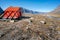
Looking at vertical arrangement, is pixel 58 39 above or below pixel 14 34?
below

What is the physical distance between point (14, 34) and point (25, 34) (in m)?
1.71

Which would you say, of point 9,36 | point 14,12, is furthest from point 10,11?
point 9,36

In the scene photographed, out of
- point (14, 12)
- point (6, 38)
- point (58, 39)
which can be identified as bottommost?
point (58, 39)

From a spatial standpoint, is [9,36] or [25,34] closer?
[9,36]

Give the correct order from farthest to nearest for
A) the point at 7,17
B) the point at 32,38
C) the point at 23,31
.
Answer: the point at 7,17
the point at 23,31
the point at 32,38

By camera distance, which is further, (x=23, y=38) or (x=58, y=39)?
(x=58, y=39)

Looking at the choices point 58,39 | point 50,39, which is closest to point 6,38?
point 50,39

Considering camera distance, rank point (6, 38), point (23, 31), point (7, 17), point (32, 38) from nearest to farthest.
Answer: point (6, 38) < point (32, 38) < point (23, 31) < point (7, 17)

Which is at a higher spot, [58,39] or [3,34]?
[3,34]

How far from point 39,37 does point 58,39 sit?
13.3 feet

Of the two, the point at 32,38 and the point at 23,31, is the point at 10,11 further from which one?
the point at 32,38

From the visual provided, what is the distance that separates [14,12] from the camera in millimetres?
32281

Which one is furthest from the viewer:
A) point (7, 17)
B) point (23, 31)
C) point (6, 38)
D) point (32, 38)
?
point (7, 17)

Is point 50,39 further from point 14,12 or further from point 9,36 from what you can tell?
point 14,12
